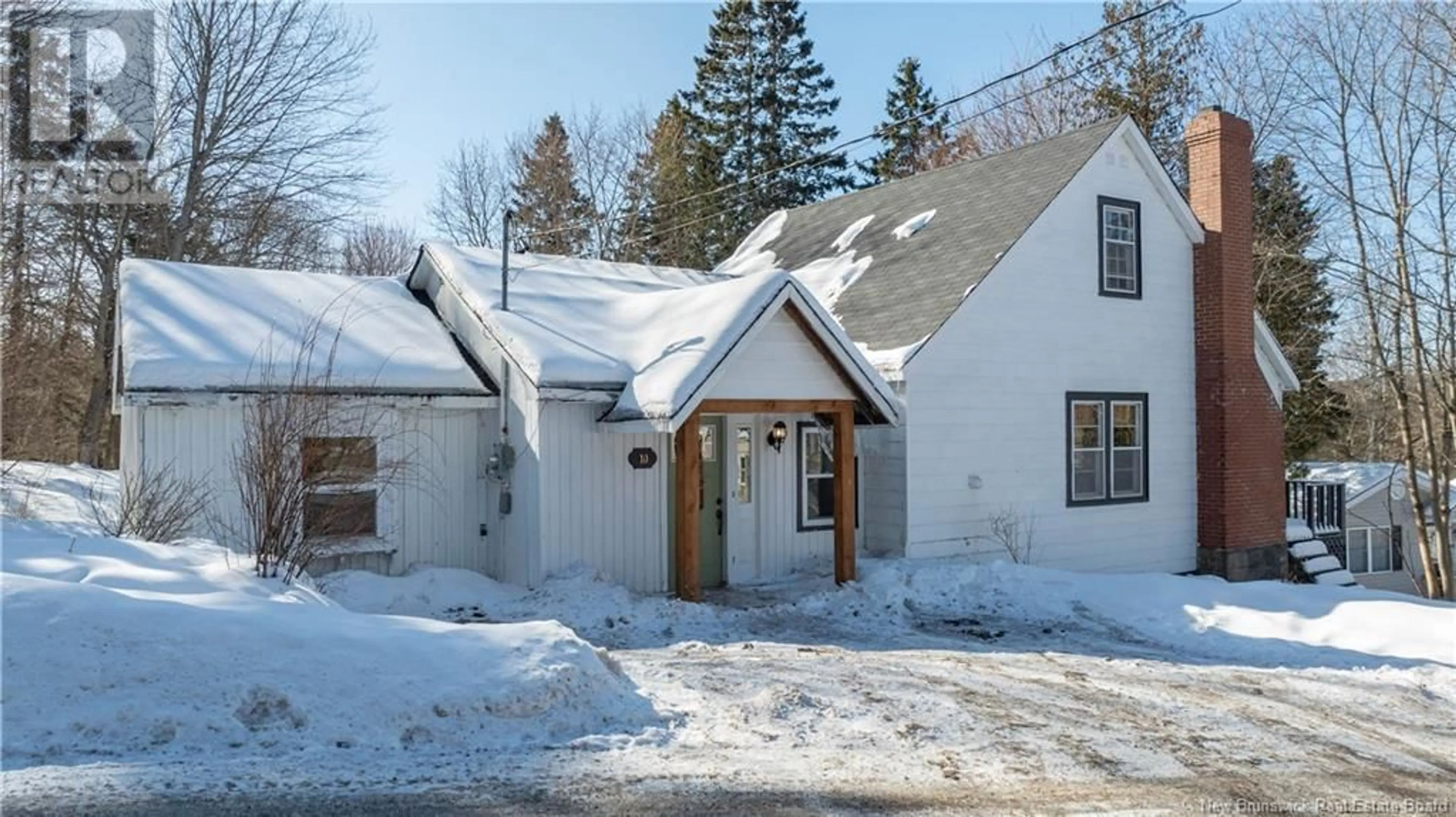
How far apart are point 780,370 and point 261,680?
7320 mm

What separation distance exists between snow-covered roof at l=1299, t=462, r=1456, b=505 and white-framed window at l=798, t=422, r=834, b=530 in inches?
608

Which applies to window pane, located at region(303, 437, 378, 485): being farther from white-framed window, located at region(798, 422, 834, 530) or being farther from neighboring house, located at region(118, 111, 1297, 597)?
white-framed window, located at region(798, 422, 834, 530)

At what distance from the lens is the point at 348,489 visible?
11.2 metres

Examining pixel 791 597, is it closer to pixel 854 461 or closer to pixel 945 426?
pixel 854 461

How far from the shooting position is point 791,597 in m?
12.1

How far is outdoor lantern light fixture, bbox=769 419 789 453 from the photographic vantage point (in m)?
13.4

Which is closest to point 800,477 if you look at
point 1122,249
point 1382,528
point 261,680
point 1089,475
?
point 1089,475

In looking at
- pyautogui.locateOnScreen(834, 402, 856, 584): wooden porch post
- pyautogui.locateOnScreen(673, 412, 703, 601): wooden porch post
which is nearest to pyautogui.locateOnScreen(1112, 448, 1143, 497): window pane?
pyautogui.locateOnScreen(834, 402, 856, 584): wooden porch post

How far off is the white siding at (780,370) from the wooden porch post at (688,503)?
56 centimetres

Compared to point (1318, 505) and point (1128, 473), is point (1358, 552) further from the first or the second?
point (1128, 473)

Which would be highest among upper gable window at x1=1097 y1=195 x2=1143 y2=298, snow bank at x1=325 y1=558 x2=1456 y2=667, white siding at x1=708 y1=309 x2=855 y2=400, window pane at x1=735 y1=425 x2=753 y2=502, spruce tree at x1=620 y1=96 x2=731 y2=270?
spruce tree at x1=620 y1=96 x2=731 y2=270

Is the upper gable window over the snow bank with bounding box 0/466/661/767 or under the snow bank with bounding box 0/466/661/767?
over

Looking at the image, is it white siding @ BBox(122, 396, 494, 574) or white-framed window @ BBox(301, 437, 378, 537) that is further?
white siding @ BBox(122, 396, 494, 574)

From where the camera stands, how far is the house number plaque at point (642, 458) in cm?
1180
